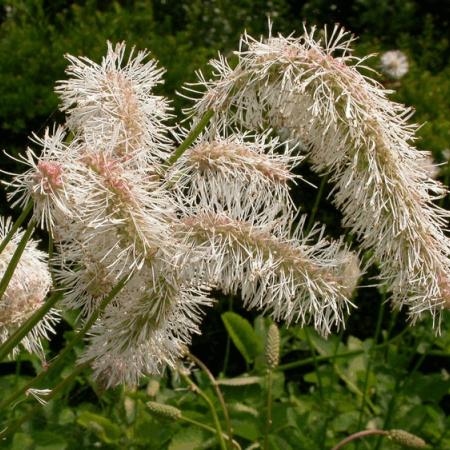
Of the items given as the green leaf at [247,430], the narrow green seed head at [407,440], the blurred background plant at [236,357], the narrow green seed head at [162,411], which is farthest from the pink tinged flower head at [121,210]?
the green leaf at [247,430]

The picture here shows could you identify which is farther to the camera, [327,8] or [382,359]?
[327,8]

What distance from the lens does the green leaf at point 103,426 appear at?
2.30 meters

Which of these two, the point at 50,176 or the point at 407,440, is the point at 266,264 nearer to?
the point at 50,176

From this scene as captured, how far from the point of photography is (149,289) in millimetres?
1302

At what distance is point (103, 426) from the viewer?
2.34m

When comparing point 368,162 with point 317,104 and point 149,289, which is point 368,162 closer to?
point 317,104

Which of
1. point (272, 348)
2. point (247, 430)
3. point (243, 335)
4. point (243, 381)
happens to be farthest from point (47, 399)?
point (243, 335)

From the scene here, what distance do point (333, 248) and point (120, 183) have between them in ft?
1.13

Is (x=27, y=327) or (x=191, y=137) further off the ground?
(x=191, y=137)

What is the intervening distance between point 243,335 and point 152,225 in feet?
5.18

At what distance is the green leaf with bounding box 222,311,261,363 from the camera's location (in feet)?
9.07

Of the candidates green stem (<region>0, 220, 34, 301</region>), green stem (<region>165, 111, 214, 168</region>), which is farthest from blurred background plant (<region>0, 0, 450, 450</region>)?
green stem (<region>0, 220, 34, 301</region>)

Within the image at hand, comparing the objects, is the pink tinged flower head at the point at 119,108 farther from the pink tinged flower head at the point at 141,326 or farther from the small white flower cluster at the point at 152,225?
the pink tinged flower head at the point at 141,326

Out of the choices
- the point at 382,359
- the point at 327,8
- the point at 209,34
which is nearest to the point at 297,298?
the point at 382,359
